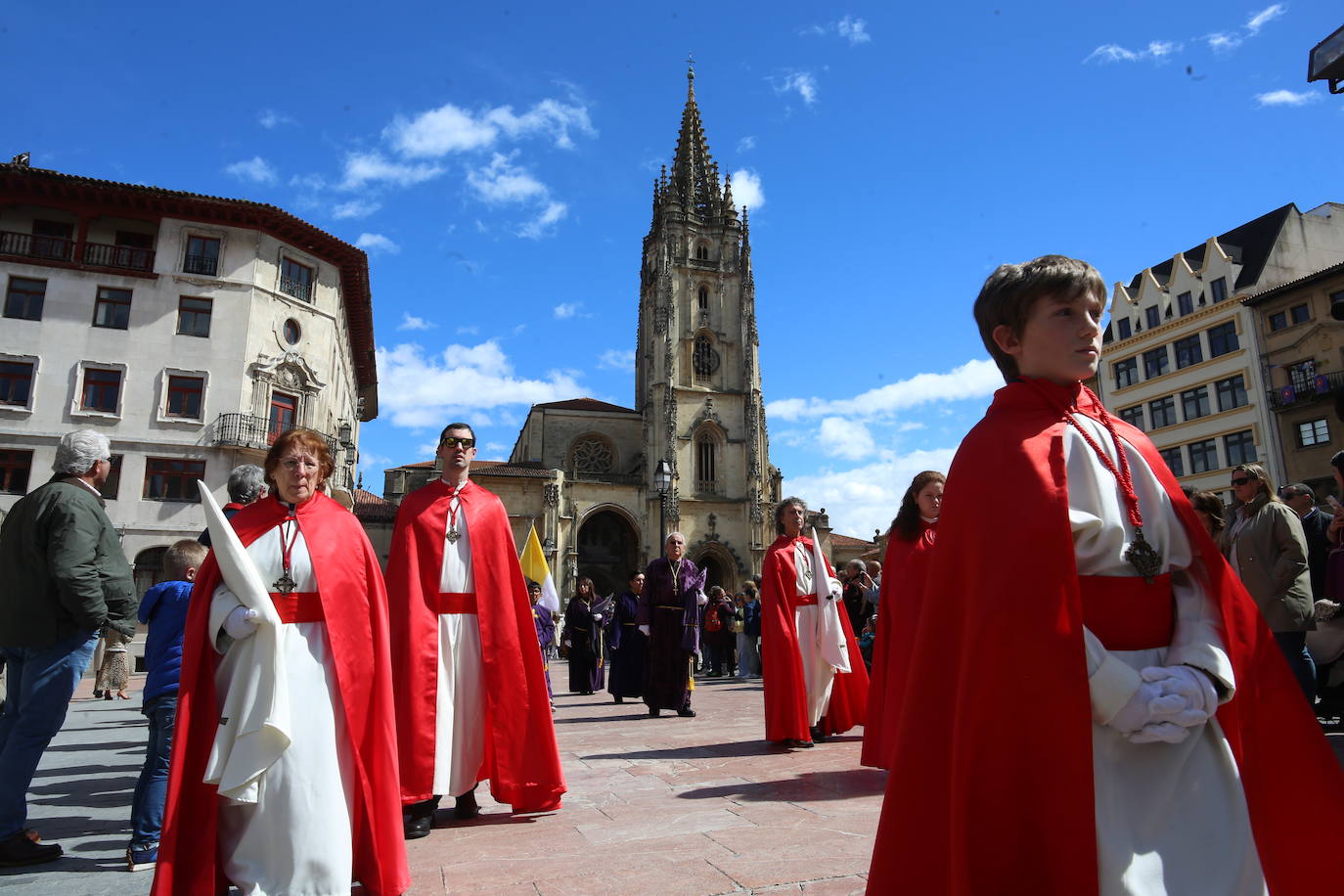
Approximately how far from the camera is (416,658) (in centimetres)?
437

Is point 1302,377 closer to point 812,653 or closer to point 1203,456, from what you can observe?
point 1203,456

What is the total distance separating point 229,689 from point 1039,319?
313 cm

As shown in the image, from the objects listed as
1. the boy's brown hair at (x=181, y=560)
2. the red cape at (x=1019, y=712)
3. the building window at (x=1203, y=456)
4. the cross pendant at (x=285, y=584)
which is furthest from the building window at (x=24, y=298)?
the building window at (x=1203, y=456)

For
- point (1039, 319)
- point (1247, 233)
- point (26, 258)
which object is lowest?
point (1039, 319)

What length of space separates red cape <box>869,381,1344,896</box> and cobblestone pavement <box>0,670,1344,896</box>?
4.67 ft

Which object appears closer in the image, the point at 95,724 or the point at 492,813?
the point at 492,813

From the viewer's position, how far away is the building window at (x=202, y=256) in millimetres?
27172

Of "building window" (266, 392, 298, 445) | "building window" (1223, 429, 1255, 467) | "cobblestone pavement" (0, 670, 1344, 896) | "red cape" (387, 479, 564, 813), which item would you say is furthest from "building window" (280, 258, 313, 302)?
"building window" (1223, 429, 1255, 467)

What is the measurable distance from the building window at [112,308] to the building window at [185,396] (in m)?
2.44

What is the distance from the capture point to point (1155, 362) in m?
37.2

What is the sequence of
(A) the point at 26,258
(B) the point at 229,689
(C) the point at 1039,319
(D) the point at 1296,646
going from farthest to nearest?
(A) the point at 26,258, (D) the point at 1296,646, (B) the point at 229,689, (C) the point at 1039,319

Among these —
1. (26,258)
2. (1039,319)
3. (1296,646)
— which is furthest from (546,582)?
(26,258)

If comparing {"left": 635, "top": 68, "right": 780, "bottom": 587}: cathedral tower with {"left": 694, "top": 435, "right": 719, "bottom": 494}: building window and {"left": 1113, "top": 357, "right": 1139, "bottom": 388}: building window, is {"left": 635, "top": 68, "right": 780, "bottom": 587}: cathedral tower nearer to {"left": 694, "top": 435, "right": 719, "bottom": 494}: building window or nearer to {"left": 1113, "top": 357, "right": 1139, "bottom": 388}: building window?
{"left": 694, "top": 435, "right": 719, "bottom": 494}: building window

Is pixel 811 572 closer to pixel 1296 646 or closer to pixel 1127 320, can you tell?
pixel 1296 646
